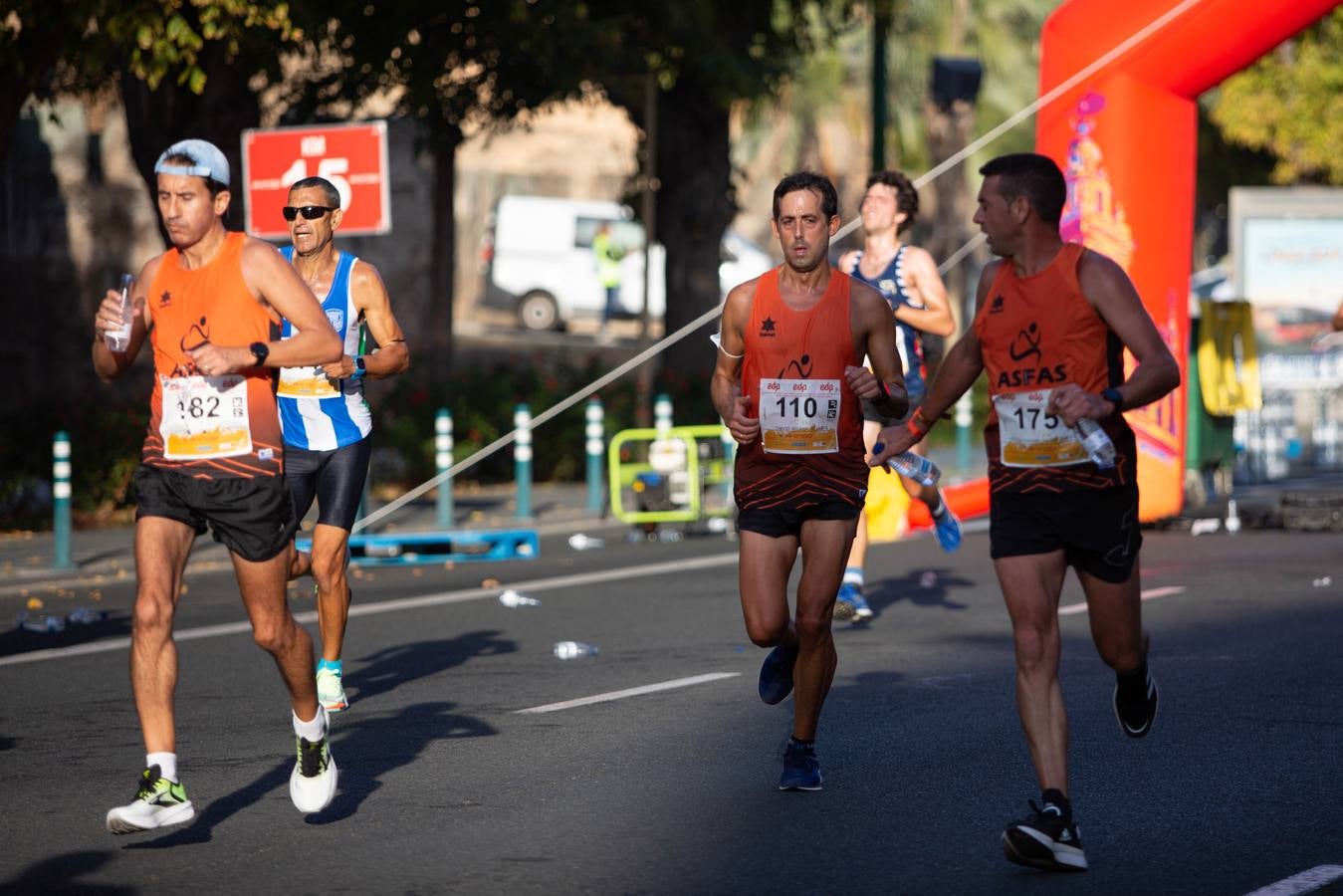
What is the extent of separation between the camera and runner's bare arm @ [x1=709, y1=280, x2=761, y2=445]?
702cm

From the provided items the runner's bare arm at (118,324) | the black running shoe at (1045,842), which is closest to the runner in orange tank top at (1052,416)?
the black running shoe at (1045,842)

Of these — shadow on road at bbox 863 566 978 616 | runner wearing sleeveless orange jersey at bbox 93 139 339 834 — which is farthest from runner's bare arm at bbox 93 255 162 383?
shadow on road at bbox 863 566 978 616

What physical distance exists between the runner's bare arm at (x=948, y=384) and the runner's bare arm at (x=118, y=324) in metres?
2.34

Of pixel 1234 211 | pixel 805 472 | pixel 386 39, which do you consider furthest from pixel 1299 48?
pixel 805 472

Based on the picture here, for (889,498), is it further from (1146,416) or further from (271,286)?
(271,286)

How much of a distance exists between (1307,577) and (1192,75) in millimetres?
4008

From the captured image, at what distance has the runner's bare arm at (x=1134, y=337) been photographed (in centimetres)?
591

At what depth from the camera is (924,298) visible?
11039 mm

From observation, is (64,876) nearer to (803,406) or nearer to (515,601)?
(803,406)

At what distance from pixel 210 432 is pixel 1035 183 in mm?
2557

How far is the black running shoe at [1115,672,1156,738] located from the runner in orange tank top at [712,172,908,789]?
1.00m

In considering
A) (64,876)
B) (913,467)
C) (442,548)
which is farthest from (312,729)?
(442,548)

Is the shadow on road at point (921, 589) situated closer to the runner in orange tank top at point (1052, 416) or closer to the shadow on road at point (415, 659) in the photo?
the shadow on road at point (415, 659)

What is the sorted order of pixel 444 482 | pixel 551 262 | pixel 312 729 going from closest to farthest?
pixel 312 729
pixel 444 482
pixel 551 262
